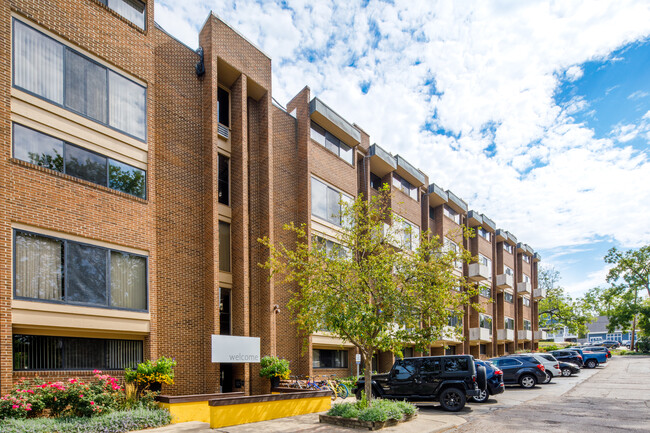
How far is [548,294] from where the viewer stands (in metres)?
68.6

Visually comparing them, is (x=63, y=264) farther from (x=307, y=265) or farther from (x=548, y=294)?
(x=548, y=294)

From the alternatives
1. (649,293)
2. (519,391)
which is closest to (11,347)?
(519,391)

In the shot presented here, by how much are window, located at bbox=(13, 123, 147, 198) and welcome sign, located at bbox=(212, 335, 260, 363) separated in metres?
5.12

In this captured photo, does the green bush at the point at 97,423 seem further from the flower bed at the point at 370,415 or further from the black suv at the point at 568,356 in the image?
the black suv at the point at 568,356

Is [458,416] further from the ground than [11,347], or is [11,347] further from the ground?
[11,347]

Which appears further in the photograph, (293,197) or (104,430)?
(293,197)

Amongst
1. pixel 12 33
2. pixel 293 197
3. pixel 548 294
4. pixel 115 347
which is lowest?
pixel 548 294

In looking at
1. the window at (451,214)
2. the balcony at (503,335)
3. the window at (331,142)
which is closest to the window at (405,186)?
the window at (451,214)

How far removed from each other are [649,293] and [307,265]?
69768 millimetres

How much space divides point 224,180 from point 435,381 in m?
10.1

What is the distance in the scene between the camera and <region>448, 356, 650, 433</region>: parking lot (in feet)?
39.9

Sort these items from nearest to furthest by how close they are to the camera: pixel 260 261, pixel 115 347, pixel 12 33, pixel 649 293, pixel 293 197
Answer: pixel 12 33
pixel 115 347
pixel 260 261
pixel 293 197
pixel 649 293

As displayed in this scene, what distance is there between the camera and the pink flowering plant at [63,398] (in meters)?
10.1

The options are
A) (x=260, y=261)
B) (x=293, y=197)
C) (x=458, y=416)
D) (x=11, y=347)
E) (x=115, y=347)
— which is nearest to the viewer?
(x=11, y=347)
